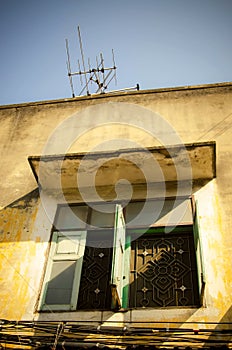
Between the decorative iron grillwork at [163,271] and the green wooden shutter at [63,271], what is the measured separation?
0.80 metres

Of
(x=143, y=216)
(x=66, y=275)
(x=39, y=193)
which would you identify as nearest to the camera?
(x=66, y=275)

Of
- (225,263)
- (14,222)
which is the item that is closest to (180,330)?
(225,263)

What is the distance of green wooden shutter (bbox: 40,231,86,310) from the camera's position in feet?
17.6

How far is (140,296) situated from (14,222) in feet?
8.11

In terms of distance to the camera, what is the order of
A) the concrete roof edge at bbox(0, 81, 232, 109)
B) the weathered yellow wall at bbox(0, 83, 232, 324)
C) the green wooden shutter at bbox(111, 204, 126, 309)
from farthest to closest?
the concrete roof edge at bbox(0, 81, 232, 109) → the weathered yellow wall at bbox(0, 83, 232, 324) → the green wooden shutter at bbox(111, 204, 126, 309)

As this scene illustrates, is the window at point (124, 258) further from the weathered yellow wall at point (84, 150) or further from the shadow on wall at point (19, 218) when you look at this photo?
the shadow on wall at point (19, 218)

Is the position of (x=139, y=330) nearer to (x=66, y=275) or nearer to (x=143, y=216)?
(x=66, y=275)

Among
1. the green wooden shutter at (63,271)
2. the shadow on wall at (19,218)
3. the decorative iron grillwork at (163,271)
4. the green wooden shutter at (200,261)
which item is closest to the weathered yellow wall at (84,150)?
the shadow on wall at (19,218)

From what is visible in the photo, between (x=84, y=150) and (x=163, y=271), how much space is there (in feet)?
10.3

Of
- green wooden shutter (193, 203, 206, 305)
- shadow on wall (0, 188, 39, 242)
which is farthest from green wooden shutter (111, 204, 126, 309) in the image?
shadow on wall (0, 188, 39, 242)

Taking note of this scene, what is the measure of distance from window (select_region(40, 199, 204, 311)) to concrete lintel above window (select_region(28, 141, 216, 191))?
0.48 meters

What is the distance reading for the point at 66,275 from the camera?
18.7 feet

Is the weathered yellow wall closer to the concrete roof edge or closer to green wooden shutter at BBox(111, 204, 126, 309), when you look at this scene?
the concrete roof edge

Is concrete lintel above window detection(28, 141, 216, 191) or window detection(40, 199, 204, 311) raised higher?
concrete lintel above window detection(28, 141, 216, 191)
